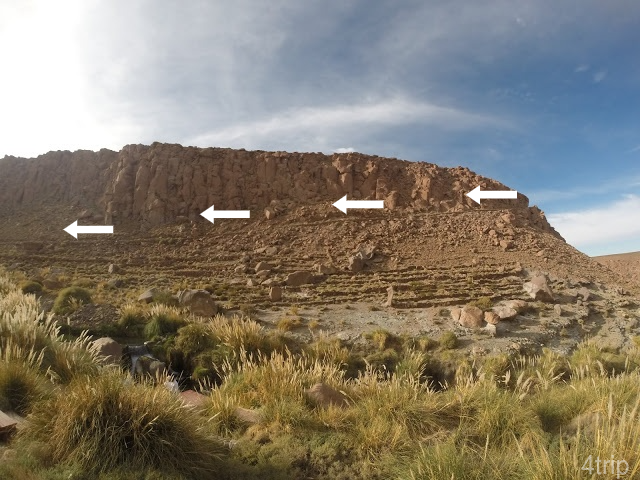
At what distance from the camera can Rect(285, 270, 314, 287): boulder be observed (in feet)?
71.0

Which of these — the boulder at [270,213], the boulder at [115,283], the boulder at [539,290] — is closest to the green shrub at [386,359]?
the boulder at [539,290]

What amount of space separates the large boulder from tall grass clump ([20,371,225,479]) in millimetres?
11532

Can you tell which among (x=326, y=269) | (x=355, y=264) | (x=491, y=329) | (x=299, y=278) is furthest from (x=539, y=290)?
(x=299, y=278)

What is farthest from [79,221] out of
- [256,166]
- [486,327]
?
[486,327]

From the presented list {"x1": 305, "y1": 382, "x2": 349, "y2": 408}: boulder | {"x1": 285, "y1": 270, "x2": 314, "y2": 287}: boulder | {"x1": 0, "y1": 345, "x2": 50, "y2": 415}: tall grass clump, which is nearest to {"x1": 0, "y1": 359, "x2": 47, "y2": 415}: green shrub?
{"x1": 0, "y1": 345, "x2": 50, "y2": 415}: tall grass clump

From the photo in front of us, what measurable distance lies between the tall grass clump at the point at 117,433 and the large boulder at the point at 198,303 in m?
11.5

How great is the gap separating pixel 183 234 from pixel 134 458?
26.8 m

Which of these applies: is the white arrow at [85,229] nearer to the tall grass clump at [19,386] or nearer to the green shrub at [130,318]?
the green shrub at [130,318]

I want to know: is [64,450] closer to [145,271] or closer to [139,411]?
[139,411]

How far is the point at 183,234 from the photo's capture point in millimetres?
29281

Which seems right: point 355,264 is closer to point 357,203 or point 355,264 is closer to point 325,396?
point 357,203

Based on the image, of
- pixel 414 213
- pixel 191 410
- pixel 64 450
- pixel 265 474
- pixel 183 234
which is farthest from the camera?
pixel 414 213

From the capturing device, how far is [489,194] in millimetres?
36125

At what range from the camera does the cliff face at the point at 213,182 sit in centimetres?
3247
